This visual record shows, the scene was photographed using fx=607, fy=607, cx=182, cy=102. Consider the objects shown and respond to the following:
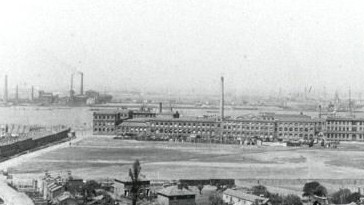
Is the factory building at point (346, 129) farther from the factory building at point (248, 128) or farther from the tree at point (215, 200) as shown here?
the tree at point (215, 200)

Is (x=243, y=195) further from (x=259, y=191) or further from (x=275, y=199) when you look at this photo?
(x=259, y=191)

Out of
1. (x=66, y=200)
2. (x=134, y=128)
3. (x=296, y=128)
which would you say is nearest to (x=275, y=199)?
(x=66, y=200)

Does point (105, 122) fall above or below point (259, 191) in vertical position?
above

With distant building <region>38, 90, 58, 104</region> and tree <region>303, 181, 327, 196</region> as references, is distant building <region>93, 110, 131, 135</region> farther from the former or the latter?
distant building <region>38, 90, 58, 104</region>

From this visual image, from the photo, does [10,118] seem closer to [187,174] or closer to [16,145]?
[16,145]

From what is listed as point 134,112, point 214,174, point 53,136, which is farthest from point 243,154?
point 134,112

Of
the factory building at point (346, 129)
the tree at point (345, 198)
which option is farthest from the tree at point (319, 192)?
the factory building at point (346, 129)
